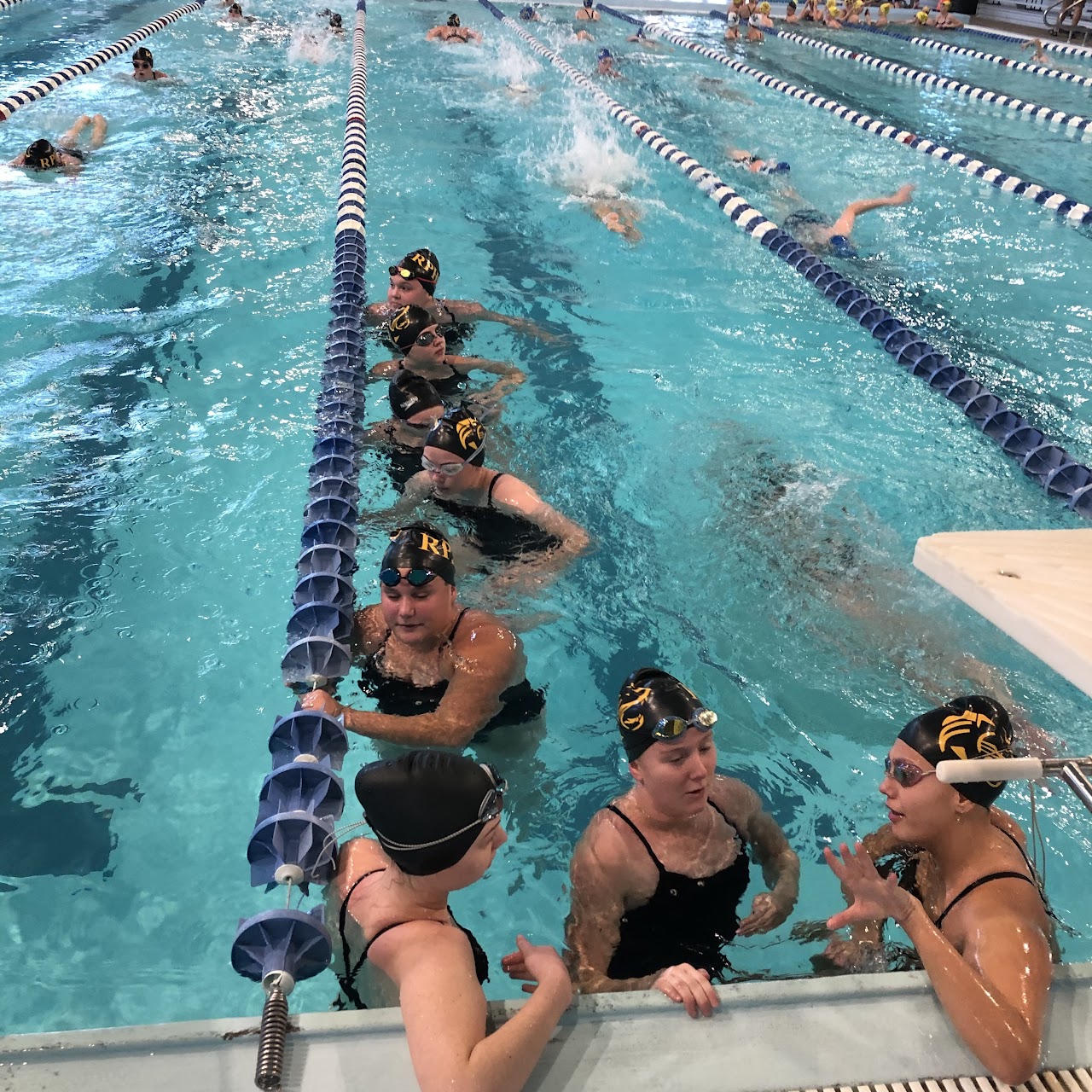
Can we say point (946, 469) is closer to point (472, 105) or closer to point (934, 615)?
point (934, 615)

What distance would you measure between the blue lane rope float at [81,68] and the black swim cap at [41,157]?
5.87 ft

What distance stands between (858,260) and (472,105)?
6.16m

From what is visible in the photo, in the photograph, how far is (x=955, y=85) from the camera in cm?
1419

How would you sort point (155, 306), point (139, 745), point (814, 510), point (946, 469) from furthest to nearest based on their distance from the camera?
point (155, 306) < point (946, 469) < point (814, 510) < point (139, 745)

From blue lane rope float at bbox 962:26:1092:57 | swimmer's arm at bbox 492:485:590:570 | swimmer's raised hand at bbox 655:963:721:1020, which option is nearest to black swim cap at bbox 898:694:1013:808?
swimmer's raised hand at bbox 655:963:721:1020

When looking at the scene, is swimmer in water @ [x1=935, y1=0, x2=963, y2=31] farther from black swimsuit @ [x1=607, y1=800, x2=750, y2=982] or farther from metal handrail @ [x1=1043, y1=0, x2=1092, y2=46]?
black swimsuit @ [x1=607, y1=800, x2=750, y2=982]

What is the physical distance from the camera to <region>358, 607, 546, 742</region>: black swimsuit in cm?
330

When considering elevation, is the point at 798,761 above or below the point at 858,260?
below

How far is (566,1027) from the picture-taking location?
75.3 inches

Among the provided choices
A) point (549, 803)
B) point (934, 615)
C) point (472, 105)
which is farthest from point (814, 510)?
point (472, 105)

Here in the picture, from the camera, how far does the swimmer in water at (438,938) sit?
1.73 metres

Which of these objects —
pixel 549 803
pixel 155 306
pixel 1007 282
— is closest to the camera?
pixel 549 803

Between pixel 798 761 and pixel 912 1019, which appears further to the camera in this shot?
pixel 798 761

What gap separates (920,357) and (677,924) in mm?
4613
